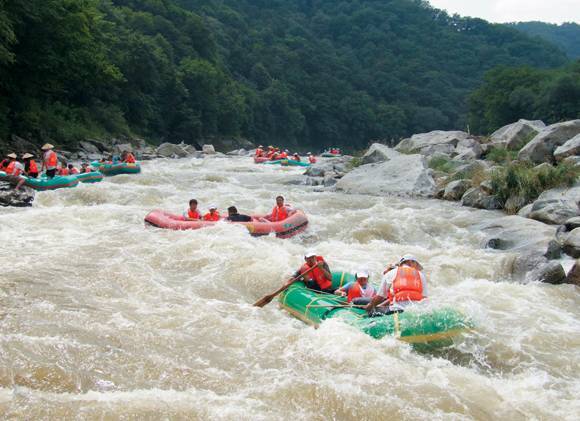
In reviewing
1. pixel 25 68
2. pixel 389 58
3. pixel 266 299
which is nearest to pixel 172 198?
→ pixel 266 299

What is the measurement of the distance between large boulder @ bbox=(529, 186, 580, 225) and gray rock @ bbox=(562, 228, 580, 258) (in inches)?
81.6

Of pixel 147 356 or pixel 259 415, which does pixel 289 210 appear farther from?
pixel 259 415

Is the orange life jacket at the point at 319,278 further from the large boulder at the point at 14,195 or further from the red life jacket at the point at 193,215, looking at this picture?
the large boulder at the point at 14,195

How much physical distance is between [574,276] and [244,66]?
71.3 m

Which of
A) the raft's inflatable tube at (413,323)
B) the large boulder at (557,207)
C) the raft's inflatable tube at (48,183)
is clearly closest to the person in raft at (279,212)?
the large boulder at (557,207)

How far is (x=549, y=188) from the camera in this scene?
13.6 m

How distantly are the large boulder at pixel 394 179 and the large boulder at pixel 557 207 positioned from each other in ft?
14.8

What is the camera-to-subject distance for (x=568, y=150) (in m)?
15.9

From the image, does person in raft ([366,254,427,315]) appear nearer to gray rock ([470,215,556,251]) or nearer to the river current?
the river current

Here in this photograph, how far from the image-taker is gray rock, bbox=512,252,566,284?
27.1 ft

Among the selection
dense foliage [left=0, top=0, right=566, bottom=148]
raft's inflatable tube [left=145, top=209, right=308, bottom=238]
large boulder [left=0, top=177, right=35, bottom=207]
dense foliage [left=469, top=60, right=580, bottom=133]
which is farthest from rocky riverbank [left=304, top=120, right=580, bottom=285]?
dense foliage [left=469, top=60, right=580, bottom=133]

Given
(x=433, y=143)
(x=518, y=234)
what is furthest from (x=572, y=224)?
(x=433, y=143)

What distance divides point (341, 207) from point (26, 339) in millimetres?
10555

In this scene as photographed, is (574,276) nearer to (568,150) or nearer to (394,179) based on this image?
(568,150)
